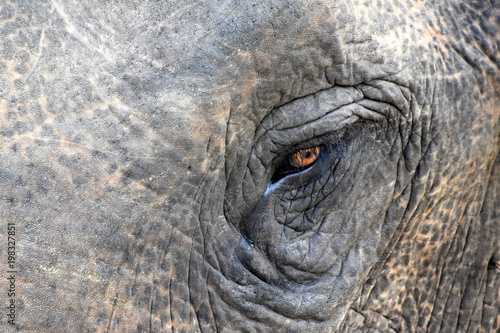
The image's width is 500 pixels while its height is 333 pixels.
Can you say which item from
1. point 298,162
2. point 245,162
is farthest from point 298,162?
point 245,162

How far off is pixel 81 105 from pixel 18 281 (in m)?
0.49

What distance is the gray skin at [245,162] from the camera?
178 centimetres

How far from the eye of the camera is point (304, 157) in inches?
82.9

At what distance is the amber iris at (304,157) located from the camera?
2.10 metres

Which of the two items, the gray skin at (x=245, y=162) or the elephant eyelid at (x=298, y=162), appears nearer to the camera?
the gray skin at (x=245, y=162)

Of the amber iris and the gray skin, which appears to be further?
the amber iris

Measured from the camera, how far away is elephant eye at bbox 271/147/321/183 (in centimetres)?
210

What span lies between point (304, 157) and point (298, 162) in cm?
2

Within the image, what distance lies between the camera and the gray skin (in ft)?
5.83

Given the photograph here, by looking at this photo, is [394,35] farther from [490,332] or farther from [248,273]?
[490,332]

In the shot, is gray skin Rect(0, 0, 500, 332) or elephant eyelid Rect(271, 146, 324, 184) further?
elephant eyelid Rect(271, 146, 324, 184)

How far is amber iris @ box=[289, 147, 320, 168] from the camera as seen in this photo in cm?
210

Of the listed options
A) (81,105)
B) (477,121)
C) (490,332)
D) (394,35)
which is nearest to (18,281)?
(81,105)

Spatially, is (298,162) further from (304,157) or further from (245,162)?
(245,162)
